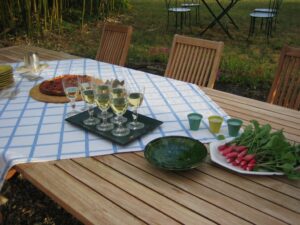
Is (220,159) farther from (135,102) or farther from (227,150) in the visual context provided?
(135,102)

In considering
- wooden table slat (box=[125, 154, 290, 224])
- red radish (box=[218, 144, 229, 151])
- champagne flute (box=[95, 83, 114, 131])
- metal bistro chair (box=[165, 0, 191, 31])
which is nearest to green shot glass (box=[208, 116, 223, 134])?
red radish (box=[218, 144, 229, 151])

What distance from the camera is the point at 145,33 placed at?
617 cm

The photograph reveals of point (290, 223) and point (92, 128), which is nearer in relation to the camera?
point (290, 223)

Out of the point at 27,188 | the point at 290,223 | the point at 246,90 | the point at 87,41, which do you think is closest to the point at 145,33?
the point at 87,41

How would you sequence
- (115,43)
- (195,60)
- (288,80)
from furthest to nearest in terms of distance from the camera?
(115,43)
(195,60)
(288,80)

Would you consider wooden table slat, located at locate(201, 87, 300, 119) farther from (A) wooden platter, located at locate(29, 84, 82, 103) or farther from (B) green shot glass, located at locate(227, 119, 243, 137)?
(A) wooden platter, located at locate(29, 84, 82, 103)

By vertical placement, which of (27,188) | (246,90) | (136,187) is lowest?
(27,188)

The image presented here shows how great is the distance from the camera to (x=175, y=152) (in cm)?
107

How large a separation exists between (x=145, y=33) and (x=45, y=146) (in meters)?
5.29

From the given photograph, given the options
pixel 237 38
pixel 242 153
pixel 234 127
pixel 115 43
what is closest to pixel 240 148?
pixel 242 153

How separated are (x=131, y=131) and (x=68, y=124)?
10.4 inches

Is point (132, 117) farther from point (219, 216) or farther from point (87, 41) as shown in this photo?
point (87, 41)

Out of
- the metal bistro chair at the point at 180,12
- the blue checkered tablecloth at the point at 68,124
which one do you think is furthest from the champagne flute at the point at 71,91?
the metal bistro chair at the point at 180,12

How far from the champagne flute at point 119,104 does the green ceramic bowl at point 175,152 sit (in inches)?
5.5
